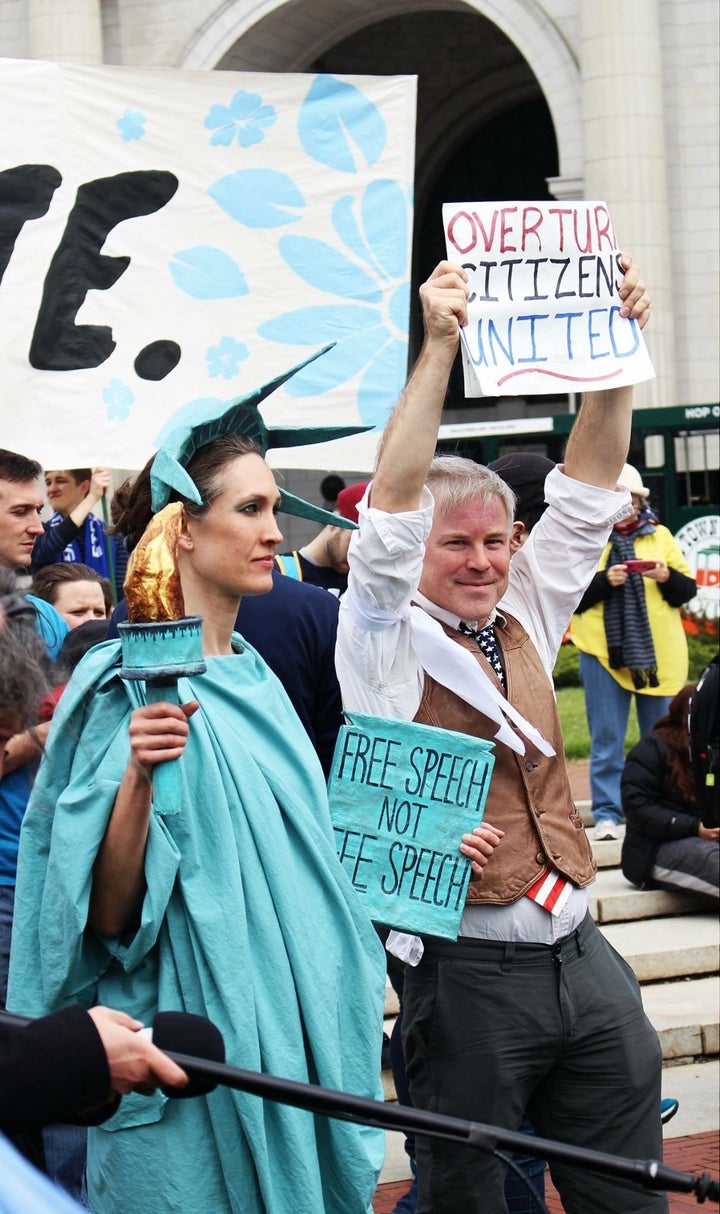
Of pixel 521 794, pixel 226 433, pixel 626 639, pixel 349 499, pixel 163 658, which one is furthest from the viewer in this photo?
pixel 626 639

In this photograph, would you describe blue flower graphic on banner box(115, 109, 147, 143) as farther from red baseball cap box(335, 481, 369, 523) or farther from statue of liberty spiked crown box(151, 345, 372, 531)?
statue of liberty spiked crown box(151, 345, 372, 531)

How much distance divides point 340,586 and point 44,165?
1821 mm

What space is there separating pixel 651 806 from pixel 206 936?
495 centimetres

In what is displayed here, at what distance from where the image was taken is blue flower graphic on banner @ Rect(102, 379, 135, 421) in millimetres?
5941

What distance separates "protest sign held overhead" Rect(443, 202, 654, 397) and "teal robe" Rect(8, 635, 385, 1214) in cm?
112

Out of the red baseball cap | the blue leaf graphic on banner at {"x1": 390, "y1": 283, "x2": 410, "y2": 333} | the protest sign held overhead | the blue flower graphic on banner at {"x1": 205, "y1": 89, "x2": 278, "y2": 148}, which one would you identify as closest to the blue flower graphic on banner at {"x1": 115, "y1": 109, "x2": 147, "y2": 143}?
the blue flower graphic on banner at {"x1": 205, "y1": 89, "x2": 278, "y2": 148}

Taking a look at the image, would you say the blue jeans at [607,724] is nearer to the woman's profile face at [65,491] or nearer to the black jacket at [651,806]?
the black jacket at [651,806]

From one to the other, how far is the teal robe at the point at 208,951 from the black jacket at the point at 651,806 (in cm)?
464

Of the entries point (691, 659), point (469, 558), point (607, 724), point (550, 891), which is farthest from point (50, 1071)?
point (691, 659)

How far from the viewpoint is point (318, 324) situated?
20.6 feet

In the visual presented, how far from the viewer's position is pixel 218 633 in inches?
124

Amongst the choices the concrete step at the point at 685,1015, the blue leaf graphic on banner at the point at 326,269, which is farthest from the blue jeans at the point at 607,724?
the blue leaf graphic on banner at the point at 326,269

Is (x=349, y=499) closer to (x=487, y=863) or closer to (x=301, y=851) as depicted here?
(x=487, y=863)

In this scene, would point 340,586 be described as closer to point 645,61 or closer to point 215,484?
point 215,484
